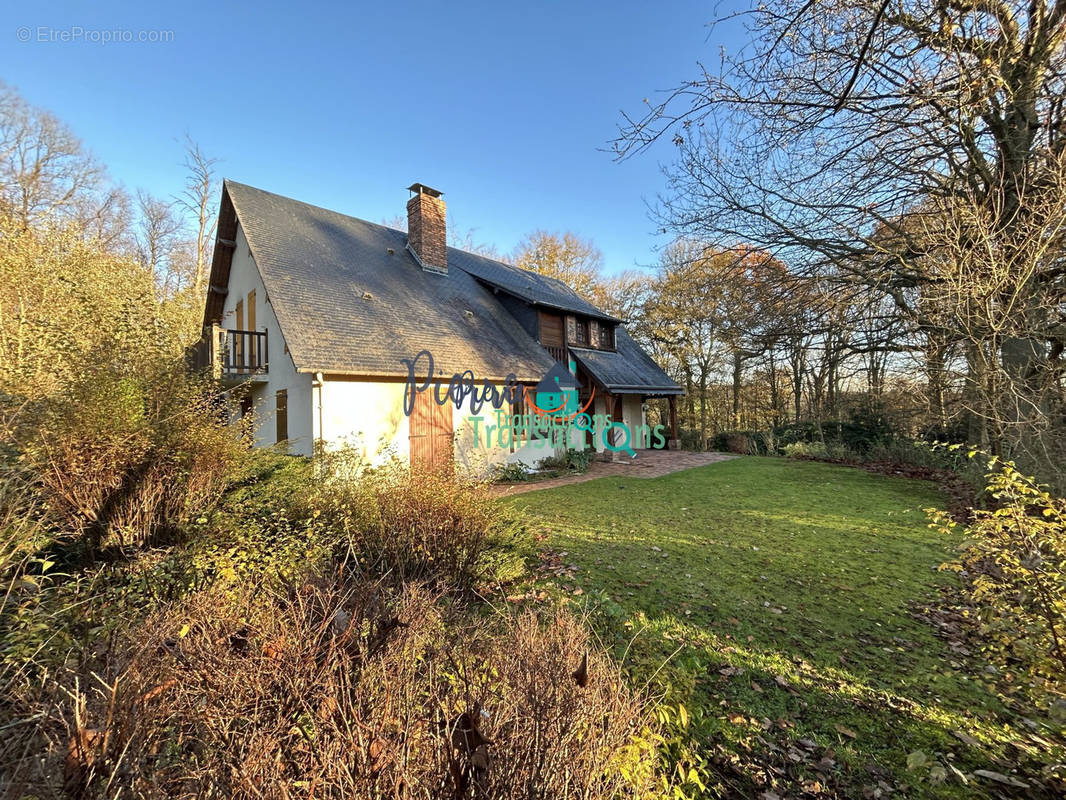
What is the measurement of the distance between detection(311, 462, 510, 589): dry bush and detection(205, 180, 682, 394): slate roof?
465 cm

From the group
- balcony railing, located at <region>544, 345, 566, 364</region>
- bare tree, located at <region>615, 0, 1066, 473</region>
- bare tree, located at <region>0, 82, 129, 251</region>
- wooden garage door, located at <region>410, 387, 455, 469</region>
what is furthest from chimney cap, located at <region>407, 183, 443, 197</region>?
bare tree, located at <region>615, 0, 1066, 473</region>

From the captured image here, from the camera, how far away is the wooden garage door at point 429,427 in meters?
10.0

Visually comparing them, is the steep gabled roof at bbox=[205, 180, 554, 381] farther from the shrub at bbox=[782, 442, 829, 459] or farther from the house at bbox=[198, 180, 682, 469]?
the shrub at bbox=[782, 442, 829, 459]

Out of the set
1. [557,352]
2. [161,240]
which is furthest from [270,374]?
[161,240]

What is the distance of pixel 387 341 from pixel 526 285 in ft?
27.0

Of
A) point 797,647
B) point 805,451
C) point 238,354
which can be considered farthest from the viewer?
point 805,451

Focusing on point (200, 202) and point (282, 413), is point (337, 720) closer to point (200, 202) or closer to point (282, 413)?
point (282, 413)

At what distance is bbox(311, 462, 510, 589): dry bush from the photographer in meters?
3.89

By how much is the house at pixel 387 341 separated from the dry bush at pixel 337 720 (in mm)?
3394

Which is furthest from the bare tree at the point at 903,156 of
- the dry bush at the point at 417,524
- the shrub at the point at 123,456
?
the shrub at the point at 123,456

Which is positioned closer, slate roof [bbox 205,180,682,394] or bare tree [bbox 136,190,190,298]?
slate roof [bbox 205,180,682,394]

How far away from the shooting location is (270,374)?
10.2 metres

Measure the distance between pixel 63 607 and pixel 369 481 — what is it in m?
2.46

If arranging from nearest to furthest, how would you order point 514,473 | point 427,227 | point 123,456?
point 123,456 → point 514,473 → point 427,227
